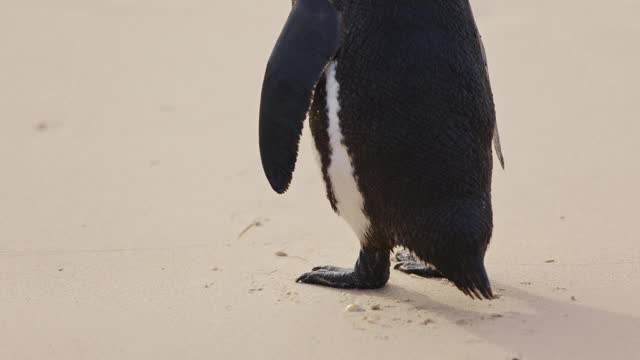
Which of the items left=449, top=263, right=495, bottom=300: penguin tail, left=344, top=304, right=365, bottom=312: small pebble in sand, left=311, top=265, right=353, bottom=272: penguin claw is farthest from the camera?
left=311, top=265, right=353, bottom=272: penguin claw

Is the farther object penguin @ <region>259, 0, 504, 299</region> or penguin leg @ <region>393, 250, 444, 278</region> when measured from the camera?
penguin leg @ <region>393, 250, 444, 278</region>

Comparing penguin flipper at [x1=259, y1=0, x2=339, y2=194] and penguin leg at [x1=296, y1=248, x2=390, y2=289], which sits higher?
penguin flipper at [x1=259, y1=0, x2=339, y2=194]

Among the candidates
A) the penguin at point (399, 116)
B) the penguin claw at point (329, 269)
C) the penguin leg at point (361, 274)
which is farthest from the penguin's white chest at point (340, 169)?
the penguin claw at point (329, 269)

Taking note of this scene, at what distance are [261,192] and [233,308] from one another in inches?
40.6

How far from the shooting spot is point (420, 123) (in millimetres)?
2400

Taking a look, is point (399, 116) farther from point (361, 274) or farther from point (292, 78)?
point (361, 274)

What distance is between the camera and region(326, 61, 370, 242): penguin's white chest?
8.10 ft

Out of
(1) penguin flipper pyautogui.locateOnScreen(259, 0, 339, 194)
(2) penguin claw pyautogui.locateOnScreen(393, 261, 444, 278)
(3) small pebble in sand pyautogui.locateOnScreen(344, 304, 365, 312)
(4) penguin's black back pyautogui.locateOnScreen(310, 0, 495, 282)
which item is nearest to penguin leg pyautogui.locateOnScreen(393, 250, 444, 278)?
(2) penguin claw pyautogui.locateOnScreen(393, 261, 444, 278)

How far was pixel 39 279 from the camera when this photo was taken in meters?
2.85

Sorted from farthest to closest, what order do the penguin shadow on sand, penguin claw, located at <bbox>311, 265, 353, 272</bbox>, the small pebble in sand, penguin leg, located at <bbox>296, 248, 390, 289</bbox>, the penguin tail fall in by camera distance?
penguin claw, located at <bbox>311, 265, 353, 272</bbox>, penguin leg, located at <bbox>296, 248, 390, 289</bbox>, the small pebble in sand, the penguin tail, the penguin shadow on sand

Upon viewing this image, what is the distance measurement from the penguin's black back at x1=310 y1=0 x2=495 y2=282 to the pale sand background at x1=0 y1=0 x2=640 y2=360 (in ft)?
0.81

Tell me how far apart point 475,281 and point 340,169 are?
39cm

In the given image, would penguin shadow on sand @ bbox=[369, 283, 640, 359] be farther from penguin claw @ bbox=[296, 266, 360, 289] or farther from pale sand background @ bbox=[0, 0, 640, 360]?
penguin claw @ bbox=[296, 266, 360, 289]

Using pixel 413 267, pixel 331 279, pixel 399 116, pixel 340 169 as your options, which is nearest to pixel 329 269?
pixel 331 279
